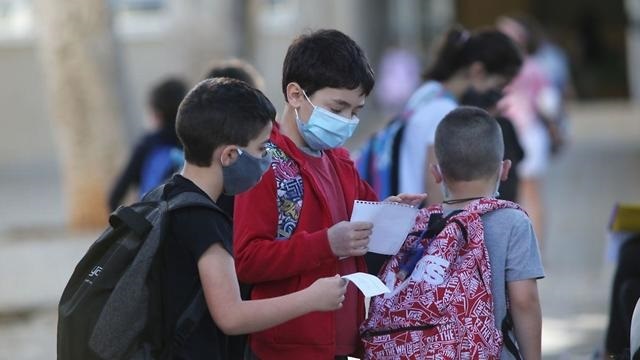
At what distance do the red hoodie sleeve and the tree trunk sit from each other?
888 centimetres

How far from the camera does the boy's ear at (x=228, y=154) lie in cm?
390

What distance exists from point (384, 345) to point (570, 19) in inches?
1328

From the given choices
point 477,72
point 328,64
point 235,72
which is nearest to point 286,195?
point 328,64

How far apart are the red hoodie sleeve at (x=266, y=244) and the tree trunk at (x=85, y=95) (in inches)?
349

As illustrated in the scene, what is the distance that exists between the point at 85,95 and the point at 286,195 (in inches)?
358

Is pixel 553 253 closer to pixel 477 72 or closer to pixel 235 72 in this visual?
pixel 477 72

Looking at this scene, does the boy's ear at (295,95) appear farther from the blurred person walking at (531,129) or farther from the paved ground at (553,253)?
the blurred person walking at (531,129)

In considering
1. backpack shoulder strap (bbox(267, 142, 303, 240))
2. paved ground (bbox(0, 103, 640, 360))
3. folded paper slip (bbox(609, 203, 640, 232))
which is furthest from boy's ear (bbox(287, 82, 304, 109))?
paved ground (bbox(0, 103, 640, 360))

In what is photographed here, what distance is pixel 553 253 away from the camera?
454 inches

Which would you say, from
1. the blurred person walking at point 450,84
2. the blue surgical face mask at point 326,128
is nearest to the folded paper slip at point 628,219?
the blurred person walking at point 450,84

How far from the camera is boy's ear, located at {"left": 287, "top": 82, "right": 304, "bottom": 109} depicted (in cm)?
422

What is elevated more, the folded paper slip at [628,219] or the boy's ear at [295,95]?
the boy's ear at [295,95]

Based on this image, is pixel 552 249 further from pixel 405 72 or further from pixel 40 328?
pixel 405 72

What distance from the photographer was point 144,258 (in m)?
3.72
